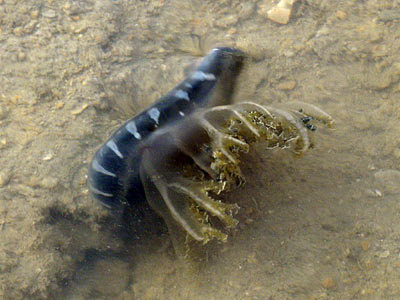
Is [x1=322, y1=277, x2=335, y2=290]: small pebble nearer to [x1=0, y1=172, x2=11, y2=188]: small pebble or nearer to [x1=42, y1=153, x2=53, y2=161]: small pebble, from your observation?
[x1=42, y1=153, x2=53, y2=161]: small pebble

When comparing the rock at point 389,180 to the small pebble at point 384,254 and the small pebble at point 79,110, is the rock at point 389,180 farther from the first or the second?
the small pebble at point 79,110

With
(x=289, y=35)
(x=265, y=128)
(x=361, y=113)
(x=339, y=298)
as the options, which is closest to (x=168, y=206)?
(x=265, y=128)

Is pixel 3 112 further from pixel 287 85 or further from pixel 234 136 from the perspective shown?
pixel 287 85

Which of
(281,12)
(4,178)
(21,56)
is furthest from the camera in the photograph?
(281,12)

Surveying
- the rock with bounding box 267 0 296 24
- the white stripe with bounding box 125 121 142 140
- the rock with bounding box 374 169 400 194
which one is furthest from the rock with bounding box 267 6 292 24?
the white stripe with bounding box 125 121 142 140

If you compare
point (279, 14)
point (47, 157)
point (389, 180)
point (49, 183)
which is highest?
point (279, 14)

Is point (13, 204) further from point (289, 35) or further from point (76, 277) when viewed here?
point (289, 35)

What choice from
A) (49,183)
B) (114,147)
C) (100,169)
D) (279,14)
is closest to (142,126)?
(114,147)
